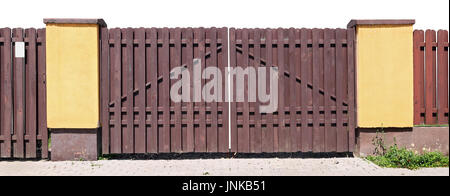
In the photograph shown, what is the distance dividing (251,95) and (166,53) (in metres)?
1.68

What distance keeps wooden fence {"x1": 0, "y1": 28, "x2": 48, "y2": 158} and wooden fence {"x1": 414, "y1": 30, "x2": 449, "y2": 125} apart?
22.1 ft

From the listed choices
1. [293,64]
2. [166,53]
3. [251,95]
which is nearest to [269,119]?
[251,95]

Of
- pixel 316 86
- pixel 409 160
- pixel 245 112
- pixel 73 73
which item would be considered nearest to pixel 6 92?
pixel 73 73

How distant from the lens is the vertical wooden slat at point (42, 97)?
7465 mm

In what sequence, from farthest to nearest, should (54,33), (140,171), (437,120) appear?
(437,120) < (54,33) < (140,171)

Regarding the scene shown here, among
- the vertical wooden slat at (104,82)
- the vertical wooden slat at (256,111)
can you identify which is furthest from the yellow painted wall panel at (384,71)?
the vertical wooden slat at (104,82)

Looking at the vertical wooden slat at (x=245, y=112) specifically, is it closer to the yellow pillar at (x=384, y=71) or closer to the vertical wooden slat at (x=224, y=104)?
the vertical wooden slat at (x=224, y=104)

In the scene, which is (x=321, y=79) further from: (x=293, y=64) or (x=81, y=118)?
(x=81, y=118)

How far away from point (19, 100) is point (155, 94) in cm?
243

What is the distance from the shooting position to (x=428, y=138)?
7641mm

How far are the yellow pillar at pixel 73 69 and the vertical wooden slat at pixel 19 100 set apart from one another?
1.78 ft

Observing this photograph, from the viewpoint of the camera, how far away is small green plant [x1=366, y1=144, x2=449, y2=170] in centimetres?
697

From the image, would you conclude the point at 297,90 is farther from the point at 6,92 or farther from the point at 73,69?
the point at 6,92

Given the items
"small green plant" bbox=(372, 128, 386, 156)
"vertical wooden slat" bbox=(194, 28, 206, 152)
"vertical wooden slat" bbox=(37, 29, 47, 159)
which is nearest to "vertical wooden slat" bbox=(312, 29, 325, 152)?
"small green plant" bbox=(372, 128, 386, 156)
